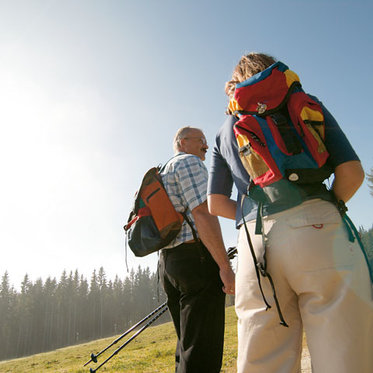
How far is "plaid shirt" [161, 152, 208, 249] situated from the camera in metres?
3.40

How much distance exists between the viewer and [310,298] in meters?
1.60

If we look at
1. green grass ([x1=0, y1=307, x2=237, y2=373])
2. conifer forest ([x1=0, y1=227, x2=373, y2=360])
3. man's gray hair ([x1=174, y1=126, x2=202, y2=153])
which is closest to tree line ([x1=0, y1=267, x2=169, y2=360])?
conifer forest ([x1=0, y1=227, x2=373, y2=360])

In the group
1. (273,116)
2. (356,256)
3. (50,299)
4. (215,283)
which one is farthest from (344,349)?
(50,299)

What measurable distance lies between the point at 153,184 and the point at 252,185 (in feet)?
6.27

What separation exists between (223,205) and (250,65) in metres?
1.15

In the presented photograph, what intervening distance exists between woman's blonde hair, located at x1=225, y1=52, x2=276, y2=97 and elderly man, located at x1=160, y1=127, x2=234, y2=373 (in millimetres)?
1364

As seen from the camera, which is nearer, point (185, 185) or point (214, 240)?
point (214, 240)

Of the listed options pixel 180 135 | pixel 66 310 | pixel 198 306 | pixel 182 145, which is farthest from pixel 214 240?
pixel 66 310

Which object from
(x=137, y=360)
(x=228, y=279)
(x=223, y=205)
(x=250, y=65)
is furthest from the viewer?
(x=137, y=360)

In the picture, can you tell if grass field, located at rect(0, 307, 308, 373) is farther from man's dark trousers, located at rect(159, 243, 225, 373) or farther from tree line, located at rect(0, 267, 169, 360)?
tree line, located at rect(0, 267, 169, 360)

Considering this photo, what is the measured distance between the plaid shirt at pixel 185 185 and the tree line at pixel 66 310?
85237 mm

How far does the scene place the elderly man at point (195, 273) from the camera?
117 inches

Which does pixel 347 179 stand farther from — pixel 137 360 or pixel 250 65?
pixel 137 360

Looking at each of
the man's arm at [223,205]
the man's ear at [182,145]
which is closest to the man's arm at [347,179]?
the man's arm at [223,205]
